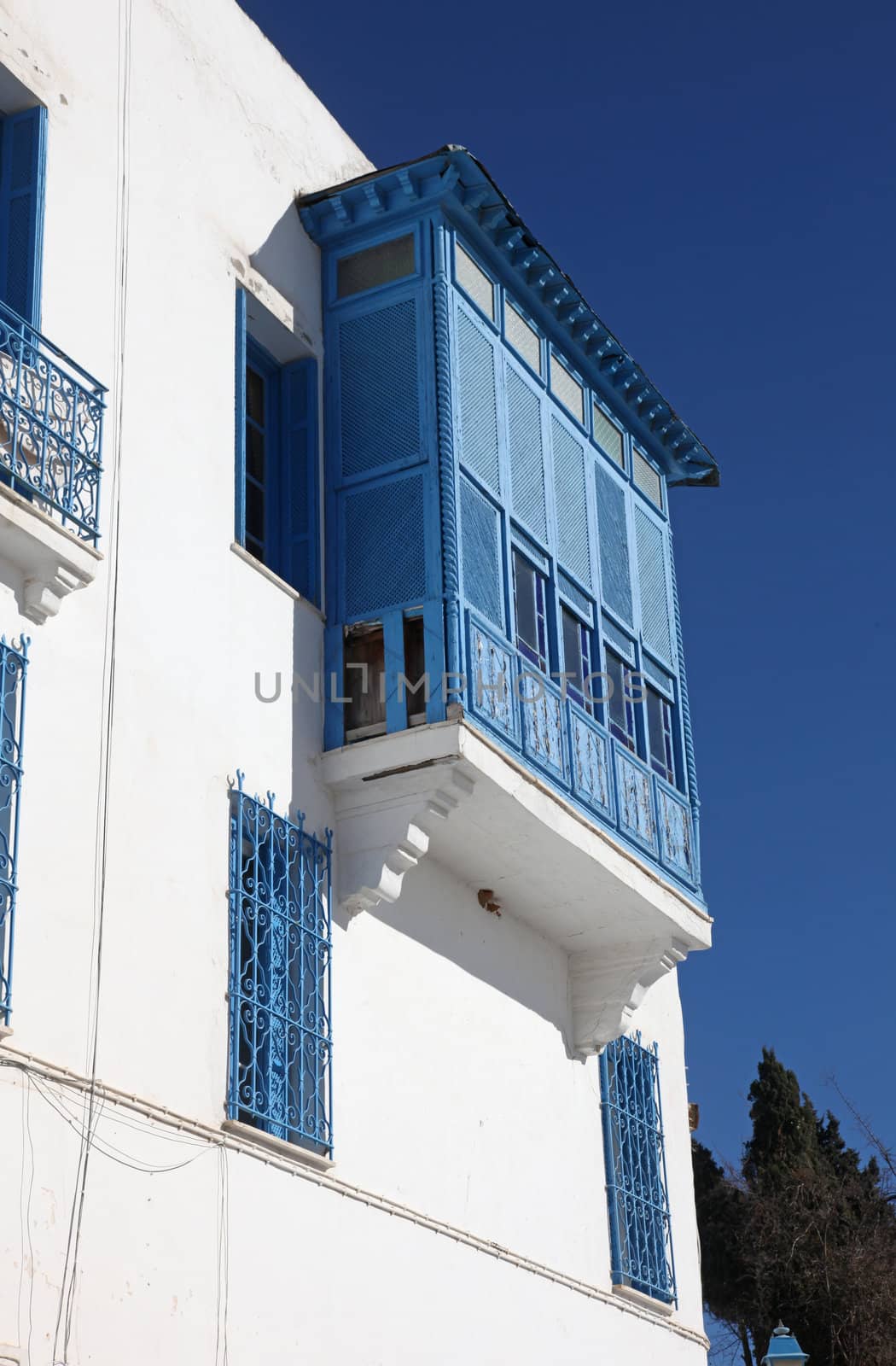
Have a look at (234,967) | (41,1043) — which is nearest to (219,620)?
(234,967)

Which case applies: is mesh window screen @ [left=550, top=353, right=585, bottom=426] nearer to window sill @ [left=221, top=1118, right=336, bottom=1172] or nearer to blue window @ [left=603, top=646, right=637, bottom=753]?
blue window @ [left=603, top=646, right=637, bottom=753]

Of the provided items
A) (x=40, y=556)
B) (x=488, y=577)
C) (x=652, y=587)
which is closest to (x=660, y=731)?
(x=652, y=587)

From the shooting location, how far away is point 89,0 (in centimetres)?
1037

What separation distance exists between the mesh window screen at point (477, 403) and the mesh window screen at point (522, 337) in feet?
1.47

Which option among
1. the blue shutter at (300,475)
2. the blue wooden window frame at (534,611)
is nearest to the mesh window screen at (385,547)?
the blue shutter at (300,475)

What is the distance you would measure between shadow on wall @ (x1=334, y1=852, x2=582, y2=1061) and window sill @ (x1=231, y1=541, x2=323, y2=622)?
1637 mm

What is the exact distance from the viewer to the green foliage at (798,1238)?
75.2ft

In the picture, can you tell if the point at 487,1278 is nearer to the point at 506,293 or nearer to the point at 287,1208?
the point at 287,1208

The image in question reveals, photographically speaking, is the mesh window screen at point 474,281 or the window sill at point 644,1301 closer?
the mesh window screen at point 474,281

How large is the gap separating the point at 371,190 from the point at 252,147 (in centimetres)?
74

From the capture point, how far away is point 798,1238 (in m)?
23.8

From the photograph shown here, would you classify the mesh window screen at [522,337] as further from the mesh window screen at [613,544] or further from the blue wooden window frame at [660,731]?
the blue wooden window frame at [660,731]

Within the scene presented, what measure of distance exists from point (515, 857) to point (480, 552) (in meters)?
1.81

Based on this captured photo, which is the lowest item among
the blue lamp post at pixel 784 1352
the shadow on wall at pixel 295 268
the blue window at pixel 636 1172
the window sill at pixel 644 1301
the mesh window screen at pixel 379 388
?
the blue lamp post at pixel 784 1352
